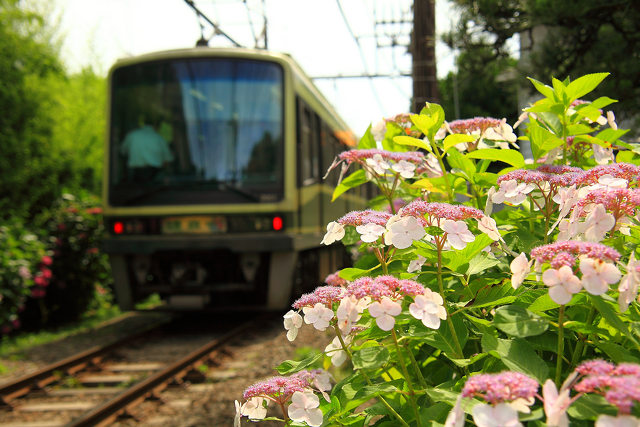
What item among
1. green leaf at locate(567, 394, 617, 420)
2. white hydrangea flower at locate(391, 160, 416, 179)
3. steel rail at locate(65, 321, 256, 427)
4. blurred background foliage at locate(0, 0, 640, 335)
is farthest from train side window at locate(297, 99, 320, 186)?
green leaf at locate(567, 394, 617, 420)

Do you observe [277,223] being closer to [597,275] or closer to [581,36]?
[581,36]

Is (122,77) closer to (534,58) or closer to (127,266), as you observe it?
(127,266)

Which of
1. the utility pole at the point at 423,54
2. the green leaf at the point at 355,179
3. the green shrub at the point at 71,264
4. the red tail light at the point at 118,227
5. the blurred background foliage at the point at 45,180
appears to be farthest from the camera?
the green shrub at the point at 71,264

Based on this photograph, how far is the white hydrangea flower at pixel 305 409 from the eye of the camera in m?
1.10

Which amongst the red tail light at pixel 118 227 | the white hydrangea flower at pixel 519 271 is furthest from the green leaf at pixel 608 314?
the red tail light at pixel 118 227

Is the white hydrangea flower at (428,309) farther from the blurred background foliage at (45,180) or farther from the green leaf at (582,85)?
the blurred background foliage at (45,180)

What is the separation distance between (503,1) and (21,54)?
12.0m

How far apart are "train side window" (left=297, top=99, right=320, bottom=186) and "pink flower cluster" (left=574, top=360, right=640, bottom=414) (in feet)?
21.2

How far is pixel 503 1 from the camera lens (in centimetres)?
592

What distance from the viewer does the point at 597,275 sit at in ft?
2.84

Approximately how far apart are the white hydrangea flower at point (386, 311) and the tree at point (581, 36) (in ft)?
15.3

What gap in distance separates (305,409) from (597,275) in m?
0.59

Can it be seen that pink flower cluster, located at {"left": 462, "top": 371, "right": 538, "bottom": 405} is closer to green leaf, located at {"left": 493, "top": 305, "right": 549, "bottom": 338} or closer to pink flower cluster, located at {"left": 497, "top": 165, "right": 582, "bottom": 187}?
green leaf, located at {"left": 493, "top": 305, "right": 549, "bottom": 338}

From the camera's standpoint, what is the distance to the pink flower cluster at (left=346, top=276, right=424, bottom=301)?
3.36 ft
